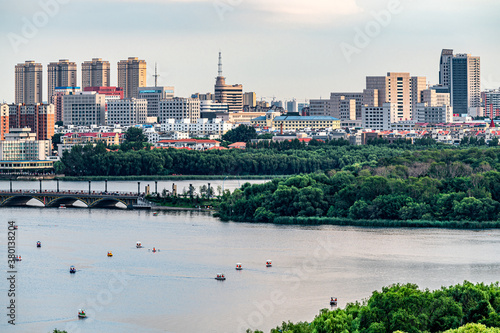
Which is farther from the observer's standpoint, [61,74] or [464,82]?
[61,74]

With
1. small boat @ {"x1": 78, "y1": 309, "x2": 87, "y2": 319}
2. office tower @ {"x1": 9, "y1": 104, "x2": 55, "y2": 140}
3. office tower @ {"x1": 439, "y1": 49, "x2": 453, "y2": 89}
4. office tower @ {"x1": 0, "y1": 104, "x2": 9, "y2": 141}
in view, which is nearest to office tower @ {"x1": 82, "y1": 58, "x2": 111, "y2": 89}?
office tower @ {"x1": 439, "y1": 49, "x2": 453, "y2": 89}

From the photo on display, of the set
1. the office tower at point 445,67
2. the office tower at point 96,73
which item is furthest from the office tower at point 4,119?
the office tower at point 445,67

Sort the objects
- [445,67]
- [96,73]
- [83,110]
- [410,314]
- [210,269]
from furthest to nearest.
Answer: [96,73], [445,67], [83,110], [210,269], [410,314]

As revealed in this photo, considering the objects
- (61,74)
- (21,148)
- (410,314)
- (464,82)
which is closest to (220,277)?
(410,314)

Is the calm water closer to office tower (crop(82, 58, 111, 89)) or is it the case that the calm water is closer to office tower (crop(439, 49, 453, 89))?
office tower (crop(439, 49, 453, 89))

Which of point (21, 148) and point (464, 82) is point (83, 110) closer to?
point (21, 148)

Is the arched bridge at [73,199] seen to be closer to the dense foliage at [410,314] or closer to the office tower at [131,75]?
the dense foliage at [410,314]

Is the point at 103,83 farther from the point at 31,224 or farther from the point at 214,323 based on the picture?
the point at 214,323
